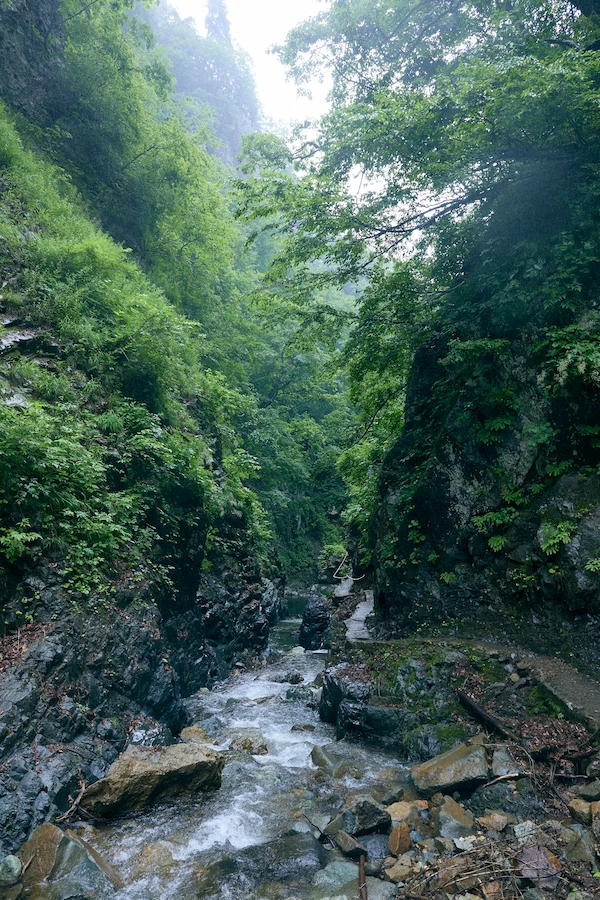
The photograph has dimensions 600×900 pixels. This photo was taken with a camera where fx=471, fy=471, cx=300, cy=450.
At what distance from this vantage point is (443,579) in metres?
9.09

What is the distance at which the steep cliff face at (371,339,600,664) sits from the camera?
7.21 m

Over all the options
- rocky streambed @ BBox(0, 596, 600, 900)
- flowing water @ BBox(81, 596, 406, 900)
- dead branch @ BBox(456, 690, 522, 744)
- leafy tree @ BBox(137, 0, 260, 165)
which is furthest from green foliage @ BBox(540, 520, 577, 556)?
leafy tree @ BBox(137, 0, 260, 165)

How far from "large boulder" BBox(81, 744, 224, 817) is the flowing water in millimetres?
157

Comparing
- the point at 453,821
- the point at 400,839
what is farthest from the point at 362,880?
the point at 453,821

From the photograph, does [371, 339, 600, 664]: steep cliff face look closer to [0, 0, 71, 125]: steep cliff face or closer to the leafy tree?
[0, 0, 71, 125]: steep cliff face

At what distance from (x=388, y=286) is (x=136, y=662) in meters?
8.95

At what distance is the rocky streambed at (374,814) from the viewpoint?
4.15 meters

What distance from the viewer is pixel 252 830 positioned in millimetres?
5402

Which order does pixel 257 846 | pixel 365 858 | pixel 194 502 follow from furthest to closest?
pixel 194 502
pixel 257 846
pixel 365 858

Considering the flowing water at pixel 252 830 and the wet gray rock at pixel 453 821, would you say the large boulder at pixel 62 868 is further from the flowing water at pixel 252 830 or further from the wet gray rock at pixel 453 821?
the wet gray rock at pixel 453 821

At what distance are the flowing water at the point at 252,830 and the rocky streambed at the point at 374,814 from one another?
0.02 metres

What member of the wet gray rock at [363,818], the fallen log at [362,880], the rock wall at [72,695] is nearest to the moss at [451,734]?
the wet gray rock at [363,818]

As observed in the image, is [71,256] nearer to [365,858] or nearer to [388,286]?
[388,286]

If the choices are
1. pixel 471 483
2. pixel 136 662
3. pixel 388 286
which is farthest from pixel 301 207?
pixel 136 662
